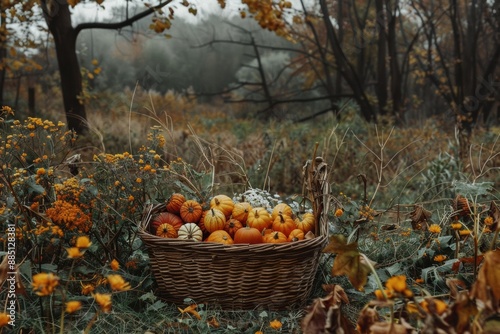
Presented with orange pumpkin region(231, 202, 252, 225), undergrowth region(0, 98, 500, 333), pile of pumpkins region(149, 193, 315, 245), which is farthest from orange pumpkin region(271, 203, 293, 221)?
undergrowth region(0, 98, 500, 333)

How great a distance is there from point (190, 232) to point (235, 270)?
13.0 inches

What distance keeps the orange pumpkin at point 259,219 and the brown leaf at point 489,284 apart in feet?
4.01

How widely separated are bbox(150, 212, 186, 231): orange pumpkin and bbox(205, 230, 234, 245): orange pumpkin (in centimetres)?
19

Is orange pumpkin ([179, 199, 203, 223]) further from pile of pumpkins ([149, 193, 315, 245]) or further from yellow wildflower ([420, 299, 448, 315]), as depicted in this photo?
yellow wildflower ([420, 299, 448, 315])

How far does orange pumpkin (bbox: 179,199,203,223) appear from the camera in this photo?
2.65 metres

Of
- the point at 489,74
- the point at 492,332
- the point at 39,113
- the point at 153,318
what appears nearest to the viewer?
the point at 492,332

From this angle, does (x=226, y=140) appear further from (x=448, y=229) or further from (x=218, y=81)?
(x=218, y=81)

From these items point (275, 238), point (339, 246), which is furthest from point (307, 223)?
point (339, 246)

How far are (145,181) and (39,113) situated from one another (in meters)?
7.44

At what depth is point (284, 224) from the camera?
2592mm

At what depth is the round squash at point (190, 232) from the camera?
8.31ft

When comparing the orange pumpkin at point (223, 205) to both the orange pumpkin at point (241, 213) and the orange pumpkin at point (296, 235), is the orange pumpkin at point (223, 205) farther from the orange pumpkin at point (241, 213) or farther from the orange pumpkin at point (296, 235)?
the orange pumpkin at point (296, 235)

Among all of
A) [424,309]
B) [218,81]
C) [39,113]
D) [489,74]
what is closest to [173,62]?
[218,81]

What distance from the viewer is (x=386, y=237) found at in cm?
334
